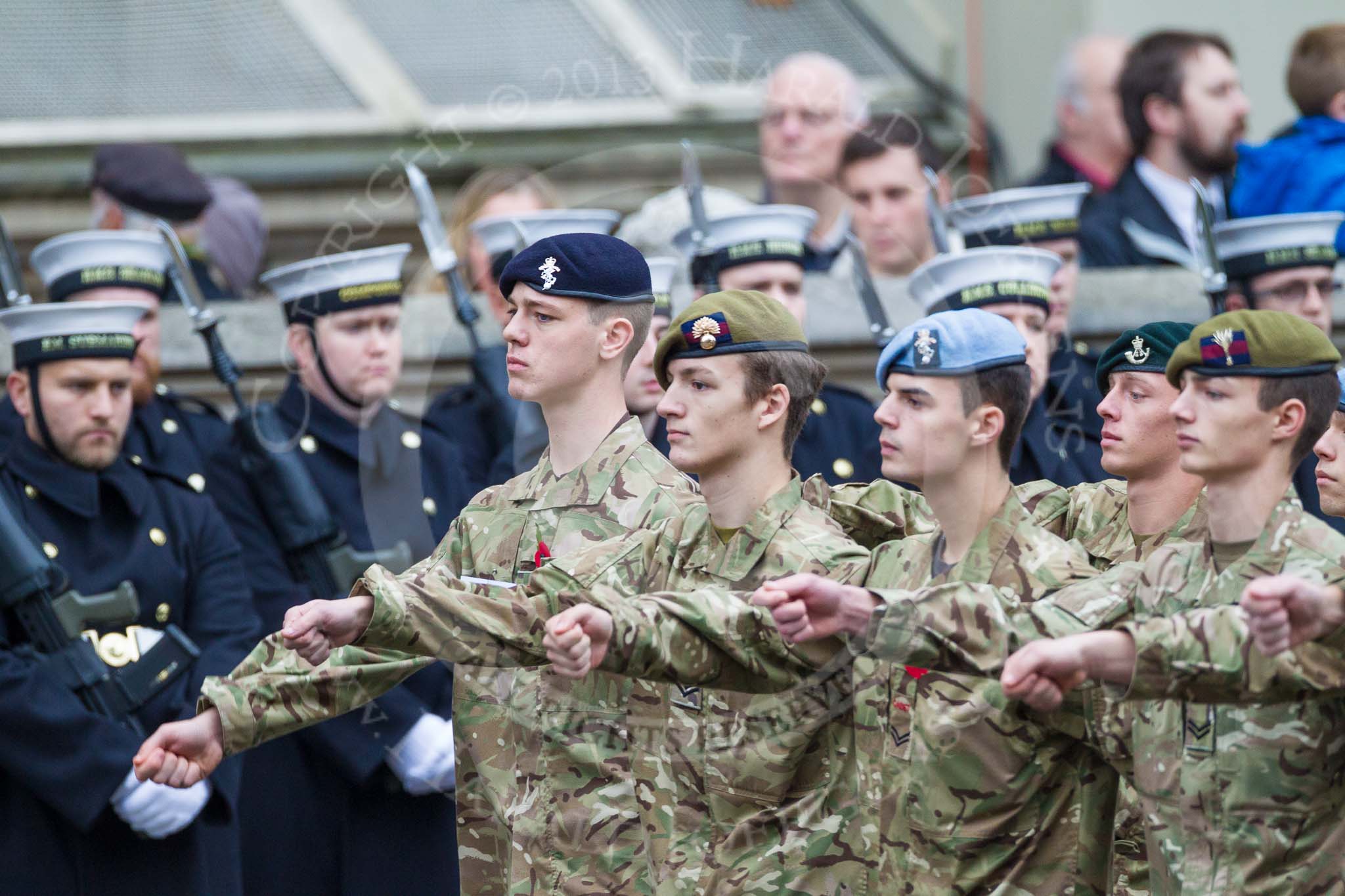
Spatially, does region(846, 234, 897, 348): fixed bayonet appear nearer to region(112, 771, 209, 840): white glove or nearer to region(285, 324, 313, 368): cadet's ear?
region(285, 324, 313, 368): cadet's ear

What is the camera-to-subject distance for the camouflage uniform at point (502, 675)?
17.8 feet

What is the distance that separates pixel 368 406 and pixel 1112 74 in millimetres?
4313

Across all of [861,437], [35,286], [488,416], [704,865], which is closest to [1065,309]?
[861,437]

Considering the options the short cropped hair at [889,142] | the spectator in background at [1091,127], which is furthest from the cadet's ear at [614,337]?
the spectator in background at [1091,127]

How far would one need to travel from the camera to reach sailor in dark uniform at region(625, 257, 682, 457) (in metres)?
6.78

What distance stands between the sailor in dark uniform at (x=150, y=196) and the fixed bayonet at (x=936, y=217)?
275cm

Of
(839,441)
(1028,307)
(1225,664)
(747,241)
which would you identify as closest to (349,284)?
(747,241)

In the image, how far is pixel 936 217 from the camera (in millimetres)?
8445

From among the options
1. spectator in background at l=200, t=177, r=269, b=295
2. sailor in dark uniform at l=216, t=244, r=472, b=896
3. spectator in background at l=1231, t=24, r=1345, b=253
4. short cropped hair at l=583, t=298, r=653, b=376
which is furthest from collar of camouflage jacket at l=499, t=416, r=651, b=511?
spectator in background at l=200, t=177, r=269, b=295

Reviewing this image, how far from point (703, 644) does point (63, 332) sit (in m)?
3.03

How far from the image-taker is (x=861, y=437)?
779 centimetres

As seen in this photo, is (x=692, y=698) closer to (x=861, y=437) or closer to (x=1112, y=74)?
(x=861, y=437)

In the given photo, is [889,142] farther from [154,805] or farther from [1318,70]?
[154,805]

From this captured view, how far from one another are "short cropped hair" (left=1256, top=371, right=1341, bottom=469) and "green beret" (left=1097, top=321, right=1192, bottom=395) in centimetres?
93
